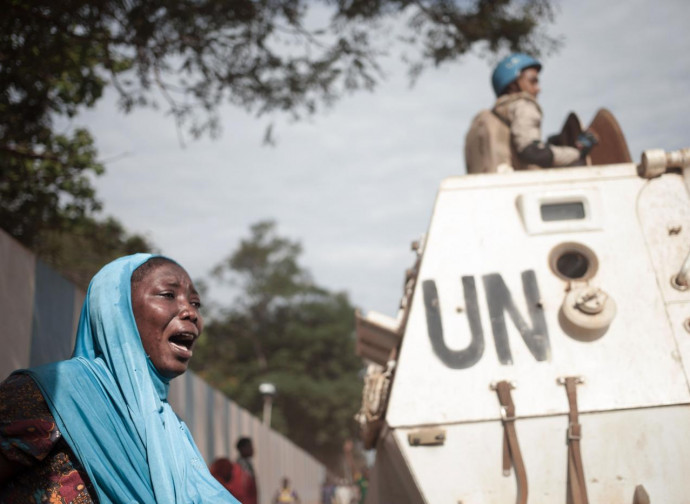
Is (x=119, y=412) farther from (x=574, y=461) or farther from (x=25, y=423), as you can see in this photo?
(x=574, y=461)

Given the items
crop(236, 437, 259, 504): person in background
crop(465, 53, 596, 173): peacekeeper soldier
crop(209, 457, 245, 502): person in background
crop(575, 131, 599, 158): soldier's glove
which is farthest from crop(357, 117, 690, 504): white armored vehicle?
crop(236, 437, 259, 504): person in background

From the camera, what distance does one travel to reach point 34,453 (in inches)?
70.4

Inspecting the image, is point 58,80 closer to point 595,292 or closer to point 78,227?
point 78,227

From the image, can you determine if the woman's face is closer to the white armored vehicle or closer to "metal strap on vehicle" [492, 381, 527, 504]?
the white armored vehicle

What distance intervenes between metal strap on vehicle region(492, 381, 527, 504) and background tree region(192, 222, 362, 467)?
33696 mm

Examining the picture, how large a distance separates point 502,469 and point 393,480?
2.50 ft

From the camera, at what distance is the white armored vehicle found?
128 inches

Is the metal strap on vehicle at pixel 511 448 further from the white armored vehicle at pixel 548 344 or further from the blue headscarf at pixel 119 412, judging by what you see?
the blue headscarf at pixel 119 412

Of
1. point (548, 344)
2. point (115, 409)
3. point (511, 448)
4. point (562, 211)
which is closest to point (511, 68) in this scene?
point (562, 211)

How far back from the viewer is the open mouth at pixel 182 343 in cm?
219

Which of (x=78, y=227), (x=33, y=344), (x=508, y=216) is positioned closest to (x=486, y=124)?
(x=508, y=216)

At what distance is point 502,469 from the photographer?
3307mm

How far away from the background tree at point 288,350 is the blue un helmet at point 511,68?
3236 centimetres

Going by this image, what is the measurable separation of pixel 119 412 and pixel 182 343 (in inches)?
12.0
